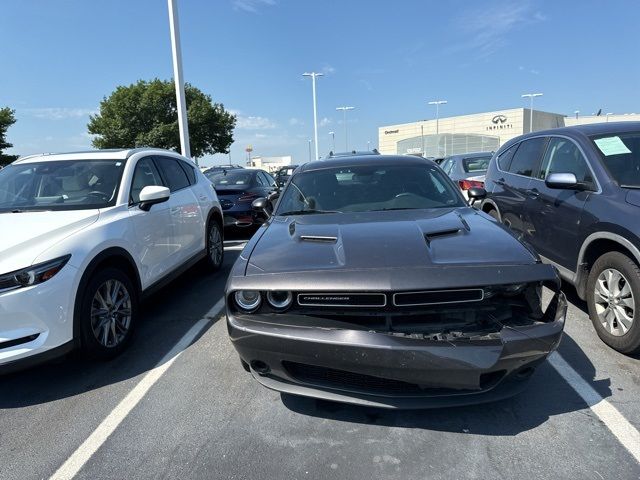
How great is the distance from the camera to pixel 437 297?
256 centimetres

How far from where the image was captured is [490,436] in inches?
106

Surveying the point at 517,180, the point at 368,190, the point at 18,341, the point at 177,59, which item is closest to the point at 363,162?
the point at 368,190

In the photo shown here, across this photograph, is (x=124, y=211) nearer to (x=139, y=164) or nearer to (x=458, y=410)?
(x=139, y=164)

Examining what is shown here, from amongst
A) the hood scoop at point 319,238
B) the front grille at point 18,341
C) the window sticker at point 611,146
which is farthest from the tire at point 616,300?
the front grille at point 18,341

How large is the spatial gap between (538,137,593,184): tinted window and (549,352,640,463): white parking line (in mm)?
1668

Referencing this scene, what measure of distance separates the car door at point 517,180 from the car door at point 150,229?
3.79 m

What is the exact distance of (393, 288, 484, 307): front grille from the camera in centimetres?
254

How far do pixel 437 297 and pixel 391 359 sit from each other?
42 centimetres

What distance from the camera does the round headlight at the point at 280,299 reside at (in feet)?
8.90

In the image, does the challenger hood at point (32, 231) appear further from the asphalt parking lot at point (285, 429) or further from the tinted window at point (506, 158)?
the tinted window at point (506, 158)

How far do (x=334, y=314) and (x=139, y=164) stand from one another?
10.8ft

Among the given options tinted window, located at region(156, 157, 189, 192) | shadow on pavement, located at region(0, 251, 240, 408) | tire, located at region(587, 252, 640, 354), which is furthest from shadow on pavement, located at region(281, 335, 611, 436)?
tinted window, located at region(156, 157, 189, 192)

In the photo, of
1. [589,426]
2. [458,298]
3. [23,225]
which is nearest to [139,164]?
[23,225]

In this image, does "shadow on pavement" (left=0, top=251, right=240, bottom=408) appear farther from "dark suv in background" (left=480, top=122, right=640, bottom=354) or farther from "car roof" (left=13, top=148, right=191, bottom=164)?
"dark suv in background" (left=480, top=122, right=640, bottom=354)
